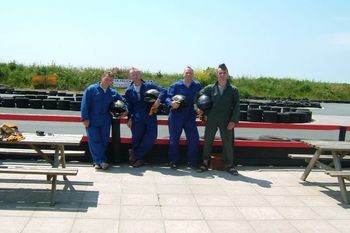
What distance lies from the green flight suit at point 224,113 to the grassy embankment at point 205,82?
27899 mm

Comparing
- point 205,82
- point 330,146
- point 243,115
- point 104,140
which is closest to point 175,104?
point 104,140

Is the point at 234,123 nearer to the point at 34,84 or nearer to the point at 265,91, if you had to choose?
the point at 34,84

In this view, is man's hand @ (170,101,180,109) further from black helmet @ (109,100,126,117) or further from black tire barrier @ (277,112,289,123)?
black tire barrier @ (277,112,289,123)

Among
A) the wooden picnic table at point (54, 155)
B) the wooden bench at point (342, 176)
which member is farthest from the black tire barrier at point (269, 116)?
the wooden picnic table at point (54, 155)

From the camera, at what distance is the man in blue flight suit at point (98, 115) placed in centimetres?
737

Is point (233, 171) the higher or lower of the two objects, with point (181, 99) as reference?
lower

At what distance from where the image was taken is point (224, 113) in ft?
24.7

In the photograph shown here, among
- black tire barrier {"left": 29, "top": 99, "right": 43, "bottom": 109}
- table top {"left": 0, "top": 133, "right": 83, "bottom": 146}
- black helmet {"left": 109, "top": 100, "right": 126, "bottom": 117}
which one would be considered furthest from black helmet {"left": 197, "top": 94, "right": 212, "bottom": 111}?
black tire barrier {"left": 29, "top": 99, "right": 43, "bottom": 109}

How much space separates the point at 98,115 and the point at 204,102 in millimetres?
1721

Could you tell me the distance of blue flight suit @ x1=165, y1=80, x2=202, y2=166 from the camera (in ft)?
25.2

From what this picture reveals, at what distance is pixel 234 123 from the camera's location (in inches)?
296

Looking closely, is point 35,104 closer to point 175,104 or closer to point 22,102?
point 22,102

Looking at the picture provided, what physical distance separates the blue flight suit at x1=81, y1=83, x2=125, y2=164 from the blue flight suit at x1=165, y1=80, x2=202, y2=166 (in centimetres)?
96

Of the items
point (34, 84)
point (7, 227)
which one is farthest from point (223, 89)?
point (34, 84)
